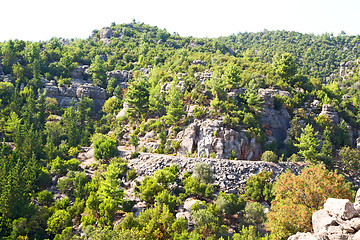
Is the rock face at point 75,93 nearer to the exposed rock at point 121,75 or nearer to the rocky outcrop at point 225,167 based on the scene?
the exposed rock at point 121,75

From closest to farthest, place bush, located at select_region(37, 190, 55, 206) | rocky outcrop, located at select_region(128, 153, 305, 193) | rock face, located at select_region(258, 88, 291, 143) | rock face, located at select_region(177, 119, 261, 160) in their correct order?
bush, located at select_region(37, 190, 55, 206), rocky outcrop, located at select_region(128, 153, 305, 193), rock face, located at select_region(177, 119, 261, 160), rock face, located at select_region(258, 88, 291, 143)

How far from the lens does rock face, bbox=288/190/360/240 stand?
1577 cm

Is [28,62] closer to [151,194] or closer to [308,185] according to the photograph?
[151,194]

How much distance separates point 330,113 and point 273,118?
13837 millimetres

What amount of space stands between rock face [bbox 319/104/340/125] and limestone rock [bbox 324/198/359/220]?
48884 millimetres

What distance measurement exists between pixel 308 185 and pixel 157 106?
4309cm

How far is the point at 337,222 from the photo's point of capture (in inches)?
656

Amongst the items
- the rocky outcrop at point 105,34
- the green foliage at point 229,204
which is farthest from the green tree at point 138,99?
the rocky outcrop at point 105,34

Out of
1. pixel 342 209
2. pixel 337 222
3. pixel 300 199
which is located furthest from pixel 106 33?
pixel 337 222

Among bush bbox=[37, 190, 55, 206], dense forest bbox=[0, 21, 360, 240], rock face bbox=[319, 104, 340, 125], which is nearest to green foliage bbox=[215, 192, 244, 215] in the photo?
dense forest bbox=[0, 21, 360, 240]

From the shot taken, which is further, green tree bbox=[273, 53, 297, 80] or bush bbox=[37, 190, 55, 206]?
green tree bbox=[273, 53, 297, 80]

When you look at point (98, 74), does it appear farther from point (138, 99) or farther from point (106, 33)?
point (106, 33)

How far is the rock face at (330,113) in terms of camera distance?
5987 cm

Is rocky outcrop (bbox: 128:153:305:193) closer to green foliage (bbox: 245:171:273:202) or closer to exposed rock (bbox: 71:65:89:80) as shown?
green foliage (bbox: 245:171:273:202)
